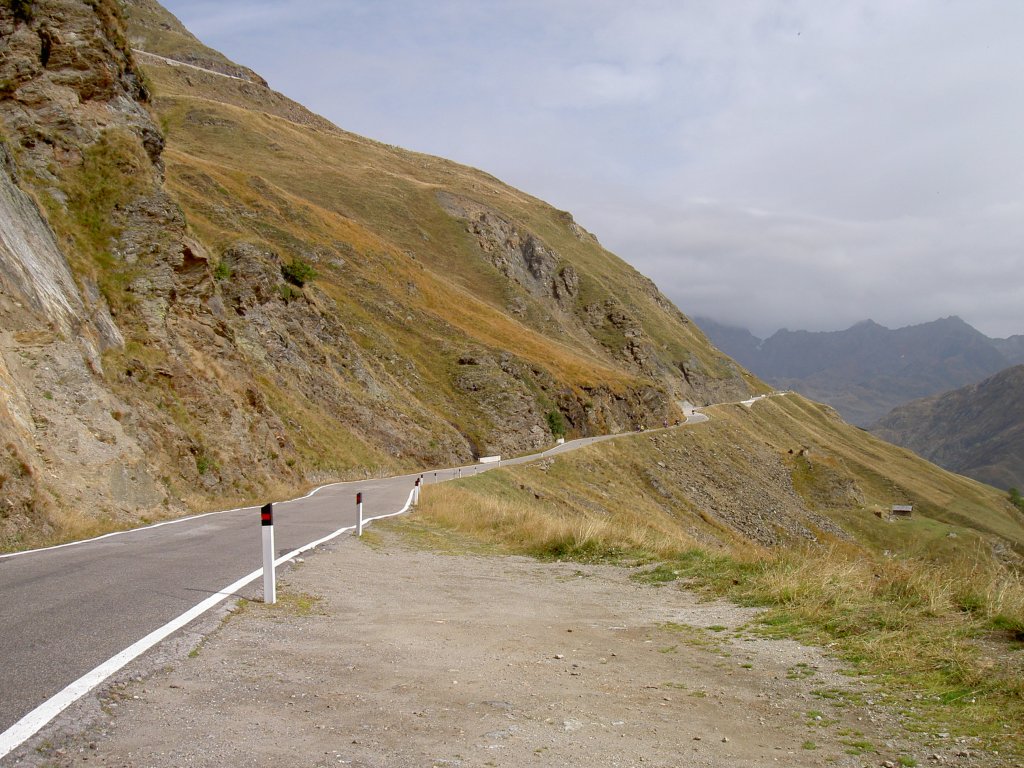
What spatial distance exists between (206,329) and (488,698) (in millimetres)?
25648

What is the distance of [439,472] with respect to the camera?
40.4m

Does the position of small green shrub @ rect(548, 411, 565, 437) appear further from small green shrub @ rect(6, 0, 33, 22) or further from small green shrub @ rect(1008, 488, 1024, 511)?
small green shrub @ rect(1008, 488, 1024, 511)

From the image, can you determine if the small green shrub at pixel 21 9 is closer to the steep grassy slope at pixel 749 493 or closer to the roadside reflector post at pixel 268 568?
the steep grassy slope at pixel 749 493

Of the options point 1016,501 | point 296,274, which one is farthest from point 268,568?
point 1016,501

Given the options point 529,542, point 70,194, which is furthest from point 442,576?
point 70,194

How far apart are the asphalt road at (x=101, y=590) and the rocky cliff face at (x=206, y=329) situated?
7.99 ft

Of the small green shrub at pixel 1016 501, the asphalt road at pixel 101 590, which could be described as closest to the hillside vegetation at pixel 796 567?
the asphalt road at pixel 101 590

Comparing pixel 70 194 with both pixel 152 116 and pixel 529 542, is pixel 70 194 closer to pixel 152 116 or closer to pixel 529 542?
pixel 152 116

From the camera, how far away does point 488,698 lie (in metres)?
4.66

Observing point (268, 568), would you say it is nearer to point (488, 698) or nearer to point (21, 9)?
point (488, 698)

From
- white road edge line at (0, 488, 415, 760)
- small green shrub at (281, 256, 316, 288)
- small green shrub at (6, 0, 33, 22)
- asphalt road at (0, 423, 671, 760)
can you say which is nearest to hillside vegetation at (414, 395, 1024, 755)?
white road edge line at (0, 488, 415, 760)

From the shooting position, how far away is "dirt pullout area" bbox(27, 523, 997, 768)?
3.73 m

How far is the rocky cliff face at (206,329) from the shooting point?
16391 mm

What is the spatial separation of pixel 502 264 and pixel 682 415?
34.3 metres
